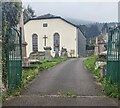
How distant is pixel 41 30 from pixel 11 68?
42776mm

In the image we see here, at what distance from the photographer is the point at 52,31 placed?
51.2m

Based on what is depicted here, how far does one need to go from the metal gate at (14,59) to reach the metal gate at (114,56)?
270 centimetres

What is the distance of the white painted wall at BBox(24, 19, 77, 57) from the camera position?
165 ft

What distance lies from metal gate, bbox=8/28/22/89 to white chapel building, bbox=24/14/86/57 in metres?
39.4

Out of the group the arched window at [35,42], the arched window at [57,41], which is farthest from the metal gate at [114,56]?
the arched window at [35,42]

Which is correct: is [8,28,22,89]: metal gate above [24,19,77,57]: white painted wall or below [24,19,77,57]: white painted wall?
below

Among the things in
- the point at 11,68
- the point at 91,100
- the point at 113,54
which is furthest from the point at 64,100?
the point at 113,54

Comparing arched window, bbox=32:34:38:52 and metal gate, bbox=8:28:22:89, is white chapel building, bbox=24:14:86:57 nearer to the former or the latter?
arched window, bbox=32:34:38:52

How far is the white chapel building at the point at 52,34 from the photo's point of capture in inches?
1981

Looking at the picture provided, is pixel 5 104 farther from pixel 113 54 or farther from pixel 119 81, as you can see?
pixel 113 54

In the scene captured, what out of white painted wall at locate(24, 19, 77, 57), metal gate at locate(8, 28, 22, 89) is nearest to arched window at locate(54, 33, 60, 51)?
white painted wall at locate(24, 19, 77, 57)

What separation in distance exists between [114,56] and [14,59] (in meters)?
2.77

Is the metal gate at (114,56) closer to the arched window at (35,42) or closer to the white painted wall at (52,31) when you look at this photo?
the white painted wall at (52,31)

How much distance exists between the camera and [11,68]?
354 inches
